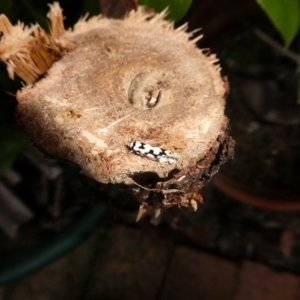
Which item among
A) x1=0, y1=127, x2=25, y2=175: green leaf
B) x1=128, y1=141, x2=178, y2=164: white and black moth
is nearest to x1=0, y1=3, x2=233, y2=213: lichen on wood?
x1=128, y1=141, x2=178, y2=164: white and black moth

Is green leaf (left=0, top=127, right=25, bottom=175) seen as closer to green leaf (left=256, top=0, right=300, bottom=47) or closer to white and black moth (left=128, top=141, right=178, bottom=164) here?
white and black moth (left=128, top=141, right=178, bottom=164)

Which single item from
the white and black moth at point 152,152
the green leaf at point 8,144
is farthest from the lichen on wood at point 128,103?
the green leaf at point 8,144

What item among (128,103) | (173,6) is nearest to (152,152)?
(128,103)

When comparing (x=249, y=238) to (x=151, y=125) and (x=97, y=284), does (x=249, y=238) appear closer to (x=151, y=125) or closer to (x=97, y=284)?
(x=97, y=284)

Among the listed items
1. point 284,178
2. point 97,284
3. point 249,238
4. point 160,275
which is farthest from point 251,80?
point 97,284

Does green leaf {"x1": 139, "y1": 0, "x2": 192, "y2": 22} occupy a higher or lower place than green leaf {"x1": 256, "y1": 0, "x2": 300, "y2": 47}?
lower

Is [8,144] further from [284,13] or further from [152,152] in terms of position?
[284,13]

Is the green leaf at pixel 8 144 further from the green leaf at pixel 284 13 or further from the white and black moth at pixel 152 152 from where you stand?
the green leaf at pixel 284 13
